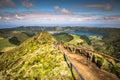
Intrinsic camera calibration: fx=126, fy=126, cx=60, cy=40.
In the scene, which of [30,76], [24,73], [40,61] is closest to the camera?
[30,76]

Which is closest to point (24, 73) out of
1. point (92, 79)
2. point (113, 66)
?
point (92, 79)

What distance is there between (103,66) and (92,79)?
604cm

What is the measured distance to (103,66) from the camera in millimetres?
21562

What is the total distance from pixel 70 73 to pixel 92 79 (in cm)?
304

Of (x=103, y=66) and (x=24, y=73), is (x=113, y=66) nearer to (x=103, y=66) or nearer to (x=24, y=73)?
(x=103, y=66)


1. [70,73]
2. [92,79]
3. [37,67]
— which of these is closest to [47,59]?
[37,67]

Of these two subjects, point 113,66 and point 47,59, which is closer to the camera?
point 113,66

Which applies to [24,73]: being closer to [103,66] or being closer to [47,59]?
[47,59]

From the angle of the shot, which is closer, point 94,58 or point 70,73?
point 70,73

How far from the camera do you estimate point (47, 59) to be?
23703 millimetres

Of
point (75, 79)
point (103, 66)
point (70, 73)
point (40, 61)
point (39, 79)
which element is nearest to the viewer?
point (75, 79)

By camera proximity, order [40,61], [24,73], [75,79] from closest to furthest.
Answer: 1. [75,79]
2. [24,73]
3. [40,61]

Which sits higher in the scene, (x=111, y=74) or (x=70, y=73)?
(x=70, y=73)

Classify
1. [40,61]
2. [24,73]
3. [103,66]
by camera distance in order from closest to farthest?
[24,73] < [103,66] < [40,61]
